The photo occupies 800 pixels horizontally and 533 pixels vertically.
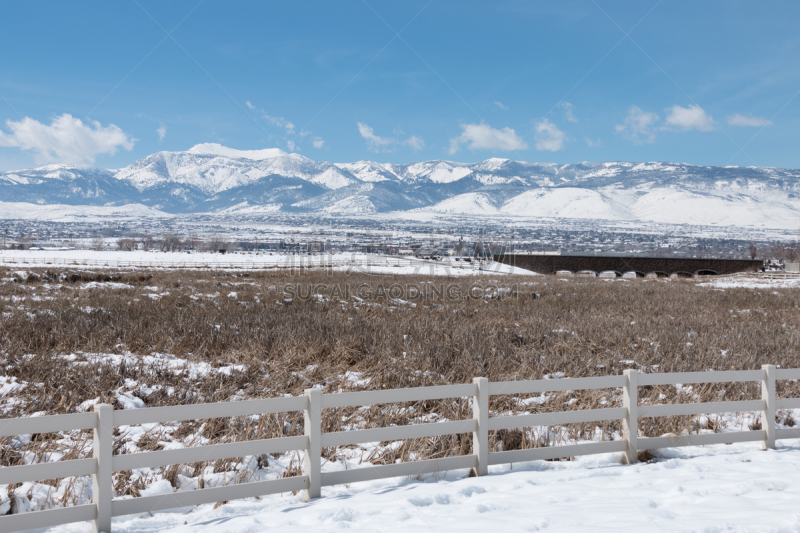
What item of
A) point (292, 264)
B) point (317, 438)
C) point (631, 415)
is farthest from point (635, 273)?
point (317, 438)

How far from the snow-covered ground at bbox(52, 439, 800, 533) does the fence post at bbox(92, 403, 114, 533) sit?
0.23 m

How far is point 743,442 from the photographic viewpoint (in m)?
7.22

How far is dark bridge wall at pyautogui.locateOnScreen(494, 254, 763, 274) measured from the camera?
68.0 metres

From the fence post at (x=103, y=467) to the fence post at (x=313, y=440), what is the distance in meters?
1.72

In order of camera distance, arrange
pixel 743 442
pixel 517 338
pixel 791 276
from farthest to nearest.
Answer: pixel 791 276 < pixel 517 338 < pixel 743 442

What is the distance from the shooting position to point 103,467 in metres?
4.37

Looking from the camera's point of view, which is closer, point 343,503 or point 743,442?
point 343,503

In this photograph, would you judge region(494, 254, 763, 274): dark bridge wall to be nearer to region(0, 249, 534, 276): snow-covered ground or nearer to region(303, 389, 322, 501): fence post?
region(0, 249, 534, 276): snow-covered ground

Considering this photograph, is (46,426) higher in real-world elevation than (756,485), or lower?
higher

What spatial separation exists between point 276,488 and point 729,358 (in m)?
11.0

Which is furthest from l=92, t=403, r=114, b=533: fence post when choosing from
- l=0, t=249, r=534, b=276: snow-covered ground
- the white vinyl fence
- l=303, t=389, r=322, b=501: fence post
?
l=0, t=249, r=534, b=276: snow-covered ground

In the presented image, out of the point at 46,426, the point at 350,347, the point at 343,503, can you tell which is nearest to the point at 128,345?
the point at 350,347

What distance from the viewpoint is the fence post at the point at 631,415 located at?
6219mm

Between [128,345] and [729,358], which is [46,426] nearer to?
[128,345]
